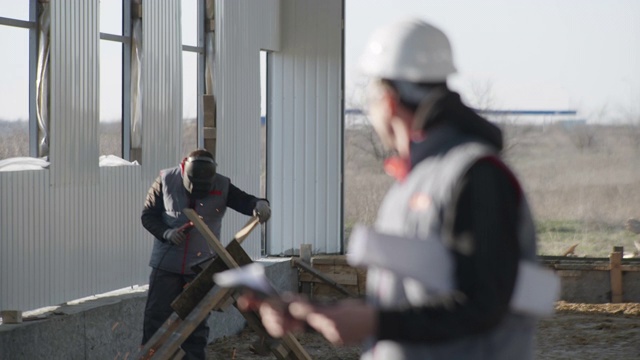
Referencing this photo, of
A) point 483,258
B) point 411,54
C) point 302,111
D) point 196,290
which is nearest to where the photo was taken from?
point 483,258

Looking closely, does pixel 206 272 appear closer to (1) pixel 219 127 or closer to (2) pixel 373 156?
(1) pixel 219 127

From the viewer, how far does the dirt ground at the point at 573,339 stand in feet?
37.2

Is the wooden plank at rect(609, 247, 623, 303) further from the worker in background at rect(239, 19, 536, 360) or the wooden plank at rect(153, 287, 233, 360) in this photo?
the worker in background at rect(239, 19, 536, 360)

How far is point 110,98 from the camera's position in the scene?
10.6 metres

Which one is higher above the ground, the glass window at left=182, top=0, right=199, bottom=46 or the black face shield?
the glass window at left=182, top=0, right=199, bottom=46

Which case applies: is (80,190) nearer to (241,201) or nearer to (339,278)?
(241,201)

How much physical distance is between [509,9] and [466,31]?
2.06 feet

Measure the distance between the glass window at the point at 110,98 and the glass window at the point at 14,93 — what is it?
54.0 inches

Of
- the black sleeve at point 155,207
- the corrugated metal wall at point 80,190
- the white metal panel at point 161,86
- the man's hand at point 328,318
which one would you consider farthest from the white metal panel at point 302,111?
the man's hand at point 328,318

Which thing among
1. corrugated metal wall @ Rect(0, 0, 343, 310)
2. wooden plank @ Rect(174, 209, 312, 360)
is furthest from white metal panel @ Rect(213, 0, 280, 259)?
wooden plank @ Rect(174, 209, 312, 360)

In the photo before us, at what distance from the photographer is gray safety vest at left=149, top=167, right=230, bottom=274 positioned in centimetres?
883

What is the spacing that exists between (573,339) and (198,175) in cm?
518

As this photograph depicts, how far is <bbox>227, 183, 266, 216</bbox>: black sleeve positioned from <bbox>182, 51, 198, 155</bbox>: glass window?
3.40m

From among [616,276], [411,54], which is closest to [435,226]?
[411,54]
